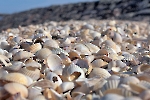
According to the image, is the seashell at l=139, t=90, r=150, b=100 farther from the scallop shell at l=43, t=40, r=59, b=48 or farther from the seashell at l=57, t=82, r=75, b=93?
the scallop shell at l=43, t=40, r=59, b=48

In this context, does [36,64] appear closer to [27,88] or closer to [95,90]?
[27,88]

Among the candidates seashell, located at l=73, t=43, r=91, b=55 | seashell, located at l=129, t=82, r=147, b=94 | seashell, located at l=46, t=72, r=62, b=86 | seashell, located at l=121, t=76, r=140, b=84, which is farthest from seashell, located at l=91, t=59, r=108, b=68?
seashell, located at l=129, t=82, r=147, b=94

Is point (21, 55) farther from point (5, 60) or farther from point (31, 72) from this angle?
point (31, 72)

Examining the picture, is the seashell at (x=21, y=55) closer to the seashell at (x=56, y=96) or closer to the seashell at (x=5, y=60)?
the seashell at (x=5, y=60)

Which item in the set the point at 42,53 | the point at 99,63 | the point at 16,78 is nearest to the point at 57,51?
the point at 42,53

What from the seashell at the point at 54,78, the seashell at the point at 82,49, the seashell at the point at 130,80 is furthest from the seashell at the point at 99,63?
the seashell at the point at 130,80

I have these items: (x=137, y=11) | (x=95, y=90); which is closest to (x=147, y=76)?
(x=95, y=90)
